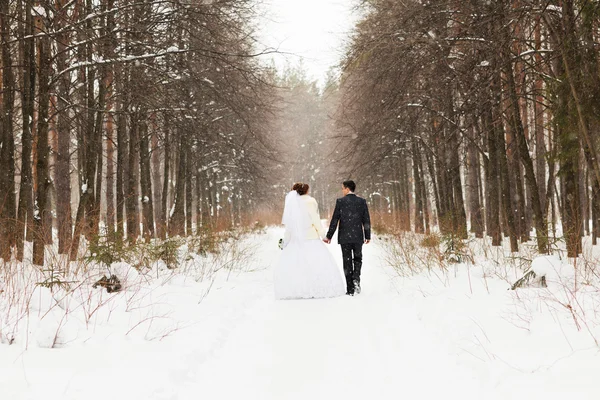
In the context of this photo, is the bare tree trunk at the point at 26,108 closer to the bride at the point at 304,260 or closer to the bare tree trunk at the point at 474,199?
the bride at the point at 304,260

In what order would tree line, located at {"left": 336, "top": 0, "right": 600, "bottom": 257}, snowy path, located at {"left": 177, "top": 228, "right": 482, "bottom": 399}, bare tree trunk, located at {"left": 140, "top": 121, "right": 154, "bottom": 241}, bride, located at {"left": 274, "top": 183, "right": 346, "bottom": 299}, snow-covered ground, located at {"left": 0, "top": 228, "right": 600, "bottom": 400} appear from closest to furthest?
snow-covered ground, located at {"left": 0, "top": 228, "right": 600, "bottom": 400} → snowy path, located at {"left": 177, "top": 228, "right": 482, "bottom": 399} → tree line, located at {"left": 336, "top": 0, "right": 600, "bottom": 257} → bride, located at {"left": 274, "top": 183, "right": 346, "bottom": 299} → bare tree trunk, located at {"left": 140, "top": 121, "right": 154, "bottom": 241}

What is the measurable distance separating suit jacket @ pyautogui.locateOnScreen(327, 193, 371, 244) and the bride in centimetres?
36

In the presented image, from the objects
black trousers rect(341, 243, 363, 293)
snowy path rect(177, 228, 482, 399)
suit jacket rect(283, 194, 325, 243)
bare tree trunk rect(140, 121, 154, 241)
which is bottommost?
snowy path rect(177, 228, 482, 399)

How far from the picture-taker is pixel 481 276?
6.95m

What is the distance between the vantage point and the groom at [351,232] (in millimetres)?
7684

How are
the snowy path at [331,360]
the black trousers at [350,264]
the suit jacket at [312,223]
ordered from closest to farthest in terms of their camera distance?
the snowy path at [331,360], the black trousers at [350,264], the suit jacket at [312,223]

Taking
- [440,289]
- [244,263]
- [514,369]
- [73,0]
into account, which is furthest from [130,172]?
[514,369]

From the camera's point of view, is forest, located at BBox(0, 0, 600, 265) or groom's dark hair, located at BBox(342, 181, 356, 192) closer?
forest, located at BBox(0, 0, 600, 265)

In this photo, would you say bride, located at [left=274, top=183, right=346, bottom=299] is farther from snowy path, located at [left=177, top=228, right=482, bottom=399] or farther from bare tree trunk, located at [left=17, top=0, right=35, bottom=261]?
bare tree trunk, located at [left=17, top=0, right=35, bottom=261]

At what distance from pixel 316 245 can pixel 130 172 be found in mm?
8817

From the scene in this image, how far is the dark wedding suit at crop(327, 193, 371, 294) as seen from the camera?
7711 millimetres

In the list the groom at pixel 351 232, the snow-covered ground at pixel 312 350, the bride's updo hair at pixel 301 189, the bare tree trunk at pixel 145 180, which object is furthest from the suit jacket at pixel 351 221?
the bare tree trunk at pixel 145 180

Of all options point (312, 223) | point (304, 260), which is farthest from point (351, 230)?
point (304, 260)

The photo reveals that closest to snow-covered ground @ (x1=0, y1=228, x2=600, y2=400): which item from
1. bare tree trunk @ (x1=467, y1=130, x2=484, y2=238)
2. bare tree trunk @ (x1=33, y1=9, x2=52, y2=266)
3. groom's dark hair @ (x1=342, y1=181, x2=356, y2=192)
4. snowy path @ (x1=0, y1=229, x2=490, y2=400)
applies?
snowy path @ (x1=0, y1=229, x2=490, y2=400)
